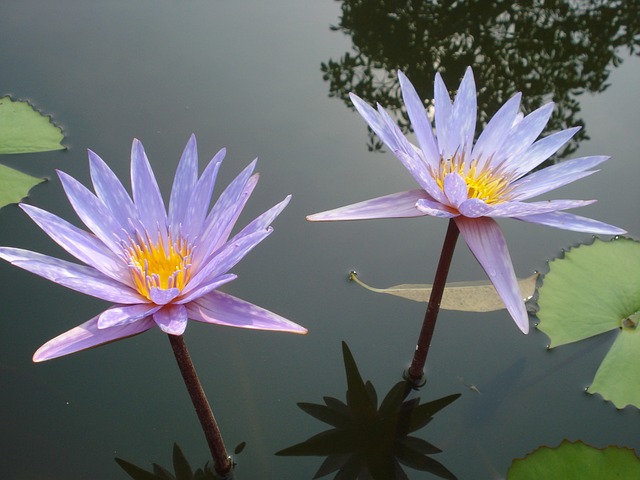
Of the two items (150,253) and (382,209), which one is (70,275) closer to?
Result: (150,253)

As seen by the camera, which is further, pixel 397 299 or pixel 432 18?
pixel 432 18

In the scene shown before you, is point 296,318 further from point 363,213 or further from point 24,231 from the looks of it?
point 24,231

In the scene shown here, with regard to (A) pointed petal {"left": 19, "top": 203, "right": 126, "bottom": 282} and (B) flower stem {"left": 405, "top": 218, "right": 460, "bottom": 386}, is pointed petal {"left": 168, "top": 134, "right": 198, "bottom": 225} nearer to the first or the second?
(A) pointed petal {"left": 19, "top": 203, "right": 126, "bottom": 282}

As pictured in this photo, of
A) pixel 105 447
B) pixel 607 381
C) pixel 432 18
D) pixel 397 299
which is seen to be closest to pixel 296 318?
pixel 397 299

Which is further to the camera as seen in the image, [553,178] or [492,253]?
[553,178]

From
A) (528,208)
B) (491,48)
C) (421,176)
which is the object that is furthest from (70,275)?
(491,48)

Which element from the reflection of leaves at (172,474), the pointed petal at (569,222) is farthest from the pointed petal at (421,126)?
the reflection of leaves at (172,474)
